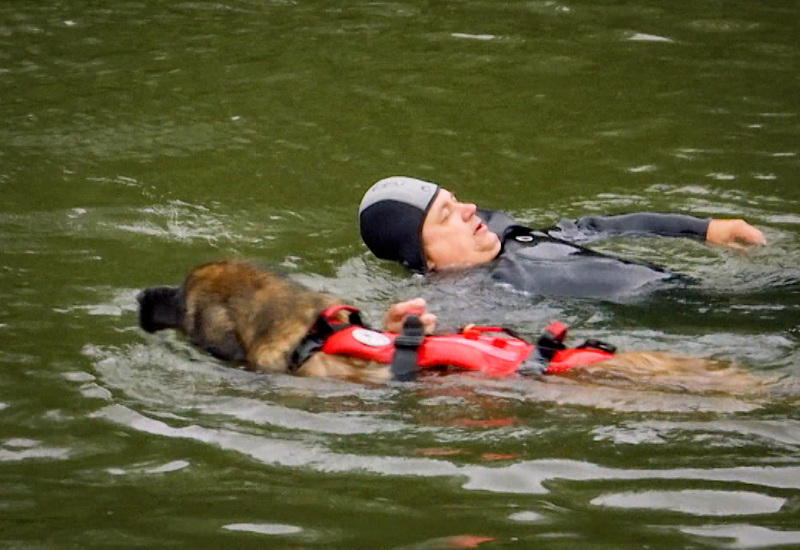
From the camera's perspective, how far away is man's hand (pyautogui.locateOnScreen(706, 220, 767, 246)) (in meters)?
8.01

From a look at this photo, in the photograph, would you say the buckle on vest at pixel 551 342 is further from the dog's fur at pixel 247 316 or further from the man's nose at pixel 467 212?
the man's nose at pixel 467 212

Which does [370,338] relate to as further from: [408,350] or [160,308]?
[160,308]

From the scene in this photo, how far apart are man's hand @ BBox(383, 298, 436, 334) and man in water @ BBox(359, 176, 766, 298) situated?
47.7 inches

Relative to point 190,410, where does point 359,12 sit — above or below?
above

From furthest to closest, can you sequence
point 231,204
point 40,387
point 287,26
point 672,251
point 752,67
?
point 287,26
point 752,67
point 231,204
point 672,251
point 40,387

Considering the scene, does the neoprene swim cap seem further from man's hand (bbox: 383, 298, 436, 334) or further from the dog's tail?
the dog's tail

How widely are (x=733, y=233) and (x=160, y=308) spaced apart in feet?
11.4

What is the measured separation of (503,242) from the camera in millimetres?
8070

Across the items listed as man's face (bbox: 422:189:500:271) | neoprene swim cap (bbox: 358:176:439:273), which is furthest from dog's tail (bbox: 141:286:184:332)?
man's face (bbox: 422:189:500:271)

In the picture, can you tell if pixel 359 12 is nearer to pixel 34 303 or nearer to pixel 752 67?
pixel 752 67

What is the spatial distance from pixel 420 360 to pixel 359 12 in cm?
890

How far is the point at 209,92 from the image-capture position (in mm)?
12344

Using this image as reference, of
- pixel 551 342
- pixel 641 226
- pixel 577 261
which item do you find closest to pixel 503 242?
pixel 577 261

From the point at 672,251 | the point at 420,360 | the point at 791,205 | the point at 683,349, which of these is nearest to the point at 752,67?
the point at 791,205
